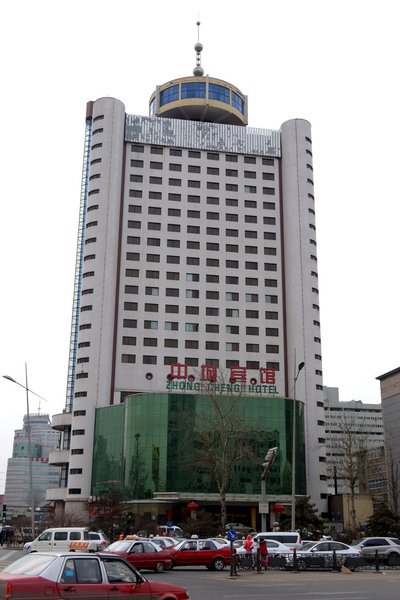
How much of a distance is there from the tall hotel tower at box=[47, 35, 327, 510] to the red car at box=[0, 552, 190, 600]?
6299cm

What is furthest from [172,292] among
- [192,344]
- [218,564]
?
[218,564]

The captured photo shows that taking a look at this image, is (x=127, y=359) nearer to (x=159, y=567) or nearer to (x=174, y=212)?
(x=174, y=212)

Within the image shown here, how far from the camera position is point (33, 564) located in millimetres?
11930

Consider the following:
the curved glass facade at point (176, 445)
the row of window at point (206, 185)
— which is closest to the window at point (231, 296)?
the row of window at point (206, 185)

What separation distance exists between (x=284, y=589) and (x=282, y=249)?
72.9 m

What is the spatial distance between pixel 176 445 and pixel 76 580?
194ft

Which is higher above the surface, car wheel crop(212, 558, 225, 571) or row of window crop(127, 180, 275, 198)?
row of window crop(127, 180, 275, 198)

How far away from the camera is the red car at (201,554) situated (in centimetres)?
3048

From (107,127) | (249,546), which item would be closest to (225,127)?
(107,127)

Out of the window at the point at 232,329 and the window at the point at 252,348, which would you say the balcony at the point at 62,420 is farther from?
the window at the point at 252,348

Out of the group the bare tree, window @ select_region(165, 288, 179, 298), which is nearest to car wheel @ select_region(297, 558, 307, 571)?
the bare tree

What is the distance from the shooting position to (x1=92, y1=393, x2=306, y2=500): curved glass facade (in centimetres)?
6844

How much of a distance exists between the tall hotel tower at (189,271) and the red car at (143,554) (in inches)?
1865

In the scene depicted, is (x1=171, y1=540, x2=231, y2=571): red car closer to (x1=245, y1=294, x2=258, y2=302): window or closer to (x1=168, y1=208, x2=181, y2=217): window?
(x1=245, y1=294, x2=258, y2=302): window
